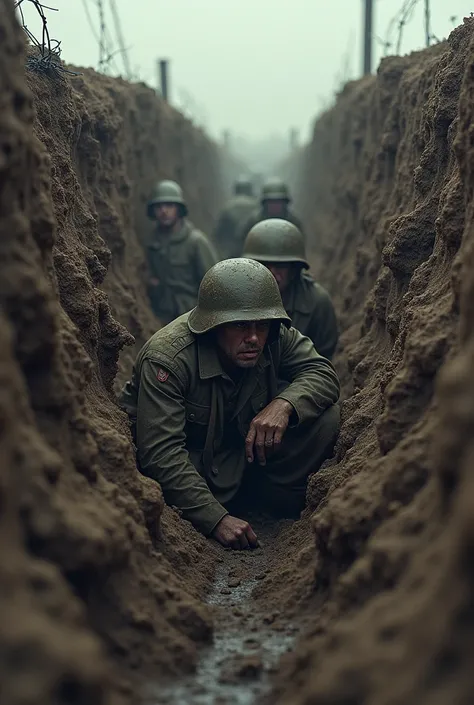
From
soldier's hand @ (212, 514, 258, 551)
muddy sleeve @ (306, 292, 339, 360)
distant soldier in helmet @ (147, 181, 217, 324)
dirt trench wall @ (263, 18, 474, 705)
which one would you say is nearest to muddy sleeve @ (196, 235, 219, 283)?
distant soldier in helmet @ (147, 181, 217, 324)

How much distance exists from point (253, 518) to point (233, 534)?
24.8 inches

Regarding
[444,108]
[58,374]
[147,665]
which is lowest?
[147,665]

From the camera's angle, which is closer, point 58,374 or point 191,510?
point 58,374

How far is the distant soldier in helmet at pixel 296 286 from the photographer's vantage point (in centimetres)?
686

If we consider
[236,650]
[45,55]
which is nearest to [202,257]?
[45,55]

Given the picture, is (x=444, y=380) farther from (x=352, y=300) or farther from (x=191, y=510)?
(x=352, y=300)

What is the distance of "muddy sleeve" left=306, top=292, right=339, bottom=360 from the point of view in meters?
6.91

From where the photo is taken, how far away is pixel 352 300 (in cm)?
795

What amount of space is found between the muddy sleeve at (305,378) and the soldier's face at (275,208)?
680cm

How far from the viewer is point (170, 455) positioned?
431 centimetres

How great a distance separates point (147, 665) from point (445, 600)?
1218mm

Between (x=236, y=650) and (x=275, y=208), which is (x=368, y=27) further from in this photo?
(x=236, y=650)

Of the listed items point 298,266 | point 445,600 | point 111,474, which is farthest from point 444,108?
point 445,600

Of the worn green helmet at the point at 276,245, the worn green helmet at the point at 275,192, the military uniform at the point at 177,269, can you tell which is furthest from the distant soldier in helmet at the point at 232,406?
the worn green helmet at the point at 275,192
